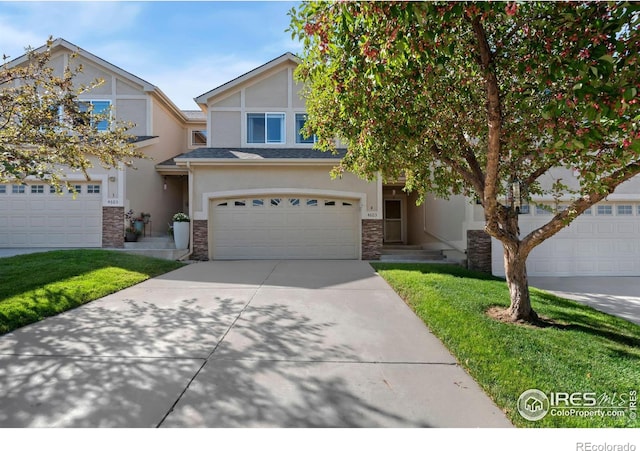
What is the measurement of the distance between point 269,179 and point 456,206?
6737mm

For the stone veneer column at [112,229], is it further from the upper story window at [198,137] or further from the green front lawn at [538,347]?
the green front lawn at [538,347]

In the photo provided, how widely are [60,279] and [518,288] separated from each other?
9.19 meters

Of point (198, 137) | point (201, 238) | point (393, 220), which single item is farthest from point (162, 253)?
point (393, 220)

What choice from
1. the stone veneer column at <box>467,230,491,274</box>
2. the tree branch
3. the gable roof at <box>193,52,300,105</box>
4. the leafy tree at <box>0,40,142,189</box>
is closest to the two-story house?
the gable roof at <box>193,52,300,105</box>

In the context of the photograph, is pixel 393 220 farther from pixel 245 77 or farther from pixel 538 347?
pixel 538 347

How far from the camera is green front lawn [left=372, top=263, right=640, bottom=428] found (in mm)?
3088

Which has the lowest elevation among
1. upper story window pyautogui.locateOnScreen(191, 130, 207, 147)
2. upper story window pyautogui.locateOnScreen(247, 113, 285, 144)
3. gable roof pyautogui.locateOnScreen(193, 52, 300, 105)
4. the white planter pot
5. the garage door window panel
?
the white planter pot

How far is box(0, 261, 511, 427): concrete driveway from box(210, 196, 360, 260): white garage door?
18.4 ft

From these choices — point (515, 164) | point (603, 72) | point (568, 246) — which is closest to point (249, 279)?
point (515, 164)

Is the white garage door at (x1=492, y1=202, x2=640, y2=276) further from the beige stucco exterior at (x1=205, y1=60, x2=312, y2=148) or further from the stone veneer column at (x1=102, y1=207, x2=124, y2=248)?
the stone veneer column at (x1=102, y1=207, x2=124, y2=248)

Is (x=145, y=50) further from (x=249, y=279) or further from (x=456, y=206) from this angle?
(x=456, y=206)

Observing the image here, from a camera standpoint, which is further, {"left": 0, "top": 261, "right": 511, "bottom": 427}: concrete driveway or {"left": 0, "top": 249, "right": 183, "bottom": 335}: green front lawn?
{"left": 0, "top": 249, "right": 183, "bottom": 335}: green front lawn

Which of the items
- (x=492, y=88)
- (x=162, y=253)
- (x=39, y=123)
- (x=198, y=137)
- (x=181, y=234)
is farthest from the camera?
(x=198, y=137)

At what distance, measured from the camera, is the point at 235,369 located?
11.5 feet
